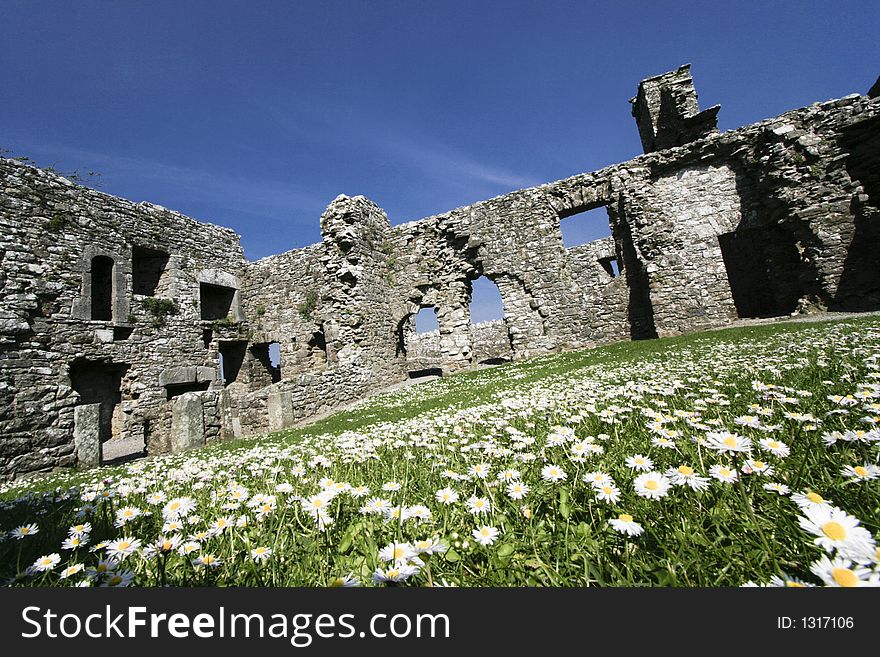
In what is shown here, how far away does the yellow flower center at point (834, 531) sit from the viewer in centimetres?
101

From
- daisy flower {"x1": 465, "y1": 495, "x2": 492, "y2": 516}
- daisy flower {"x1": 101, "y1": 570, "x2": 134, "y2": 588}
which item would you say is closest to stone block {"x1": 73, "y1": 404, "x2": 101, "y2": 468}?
daisy flower {"x1": 101, "y1": 570, "x2": 134, "y2": 588}

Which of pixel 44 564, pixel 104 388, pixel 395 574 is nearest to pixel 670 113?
pixel 395 574

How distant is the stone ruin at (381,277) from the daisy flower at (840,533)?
1182cm

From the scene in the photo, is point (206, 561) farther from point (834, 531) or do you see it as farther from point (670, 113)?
point (670, 113)

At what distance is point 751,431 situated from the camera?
2.57m

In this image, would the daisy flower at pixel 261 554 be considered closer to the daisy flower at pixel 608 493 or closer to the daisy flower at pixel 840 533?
the daisy flower at pixel 608 493

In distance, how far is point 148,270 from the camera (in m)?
16.9

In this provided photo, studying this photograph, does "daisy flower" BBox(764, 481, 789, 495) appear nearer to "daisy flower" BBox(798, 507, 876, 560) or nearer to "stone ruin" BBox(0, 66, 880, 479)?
"daisy flower" BBox(798, 507, 876, 560)

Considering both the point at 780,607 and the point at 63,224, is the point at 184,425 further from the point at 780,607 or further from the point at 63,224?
the point at 780,607

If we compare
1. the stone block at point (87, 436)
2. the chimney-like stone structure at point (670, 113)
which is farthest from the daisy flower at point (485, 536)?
the chimney-like stone structure at point (670, 113)

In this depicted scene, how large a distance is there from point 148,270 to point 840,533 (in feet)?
70.3

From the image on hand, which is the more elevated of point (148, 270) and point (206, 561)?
point (148, 270)

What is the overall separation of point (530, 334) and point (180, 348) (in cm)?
1531

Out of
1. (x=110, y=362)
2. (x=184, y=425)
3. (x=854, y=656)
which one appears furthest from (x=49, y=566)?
(x=110, y=362)
